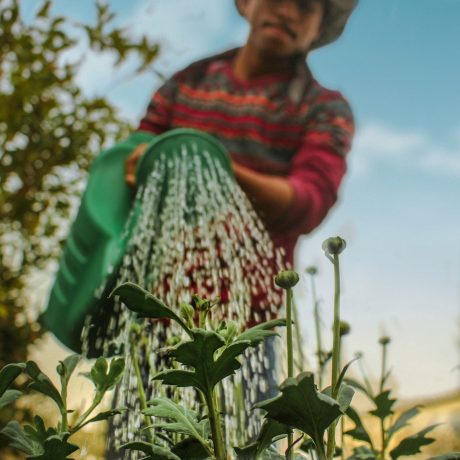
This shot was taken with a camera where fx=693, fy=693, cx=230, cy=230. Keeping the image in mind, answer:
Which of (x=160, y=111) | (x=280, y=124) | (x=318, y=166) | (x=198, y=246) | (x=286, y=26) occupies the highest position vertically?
(x=286, y=26)

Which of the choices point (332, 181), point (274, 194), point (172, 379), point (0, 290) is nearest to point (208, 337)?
point (172, 379)

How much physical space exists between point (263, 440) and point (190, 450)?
1.7 inches

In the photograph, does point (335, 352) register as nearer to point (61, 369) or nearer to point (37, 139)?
point (61, 369)

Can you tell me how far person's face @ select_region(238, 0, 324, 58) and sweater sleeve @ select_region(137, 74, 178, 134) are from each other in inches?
10.3

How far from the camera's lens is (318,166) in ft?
5.31

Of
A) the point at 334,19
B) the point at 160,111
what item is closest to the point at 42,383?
the point at 160,111

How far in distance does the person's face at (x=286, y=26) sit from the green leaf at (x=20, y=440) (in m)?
1.50

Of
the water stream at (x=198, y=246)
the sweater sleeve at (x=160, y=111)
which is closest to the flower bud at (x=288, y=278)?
the water stream at (x=198, y=246)

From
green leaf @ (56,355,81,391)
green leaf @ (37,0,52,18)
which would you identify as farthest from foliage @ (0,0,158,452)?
green leaf @ (56,355,81,391)

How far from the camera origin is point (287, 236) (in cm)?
162

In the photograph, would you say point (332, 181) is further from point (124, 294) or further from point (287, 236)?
point (124, 294)

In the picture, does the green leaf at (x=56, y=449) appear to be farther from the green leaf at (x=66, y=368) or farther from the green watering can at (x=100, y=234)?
the green watering can at (x=100, y=234)

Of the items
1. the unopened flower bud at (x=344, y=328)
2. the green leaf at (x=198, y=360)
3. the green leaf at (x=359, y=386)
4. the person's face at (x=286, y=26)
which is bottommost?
the green leaf at (x=198, y=360)

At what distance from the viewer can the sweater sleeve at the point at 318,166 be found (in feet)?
5.24
